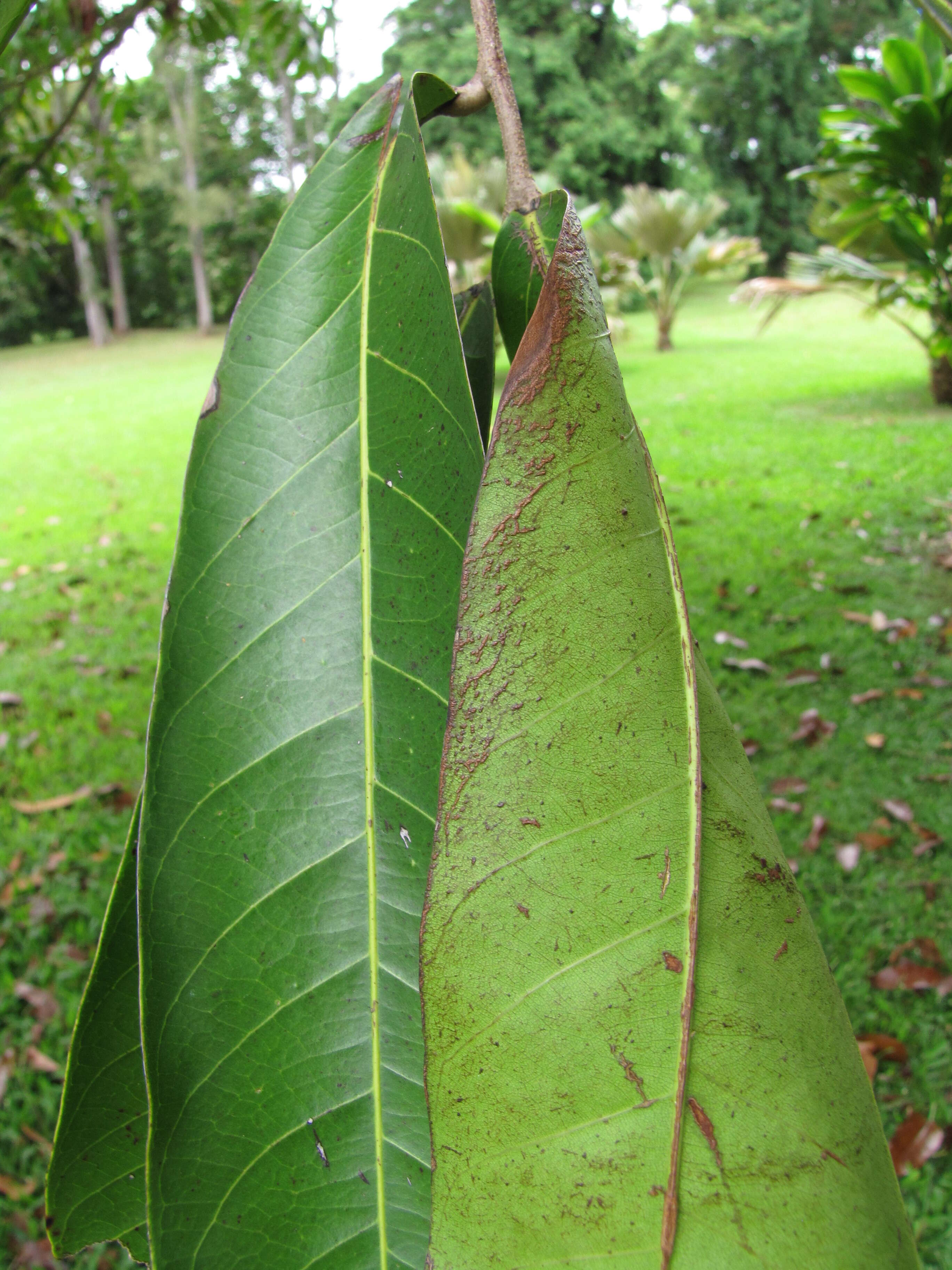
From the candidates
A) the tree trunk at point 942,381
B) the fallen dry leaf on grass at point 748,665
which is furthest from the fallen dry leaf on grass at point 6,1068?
the tree trunk at point 942,381

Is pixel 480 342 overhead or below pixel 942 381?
overhead

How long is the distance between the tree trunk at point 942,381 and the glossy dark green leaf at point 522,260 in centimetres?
741

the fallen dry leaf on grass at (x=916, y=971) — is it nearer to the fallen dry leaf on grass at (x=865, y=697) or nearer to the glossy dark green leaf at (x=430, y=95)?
the fallen dry leaf on grass at (x=865, y=697)

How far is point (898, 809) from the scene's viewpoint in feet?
8.89

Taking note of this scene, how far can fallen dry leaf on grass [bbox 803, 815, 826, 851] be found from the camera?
2.59m

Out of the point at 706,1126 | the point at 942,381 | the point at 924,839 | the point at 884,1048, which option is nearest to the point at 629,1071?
the point at 706,1126

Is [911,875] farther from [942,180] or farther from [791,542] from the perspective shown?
[942,180]

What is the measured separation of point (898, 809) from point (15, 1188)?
242 cm

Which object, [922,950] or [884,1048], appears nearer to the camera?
[884,1048]

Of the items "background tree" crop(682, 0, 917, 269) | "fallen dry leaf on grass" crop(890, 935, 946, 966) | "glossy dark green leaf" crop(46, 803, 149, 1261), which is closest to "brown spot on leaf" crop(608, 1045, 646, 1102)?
"glossy dark green leaf" crop(46, 803, 149, 1261)

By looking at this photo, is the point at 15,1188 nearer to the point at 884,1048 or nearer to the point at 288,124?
the point at 884,1048

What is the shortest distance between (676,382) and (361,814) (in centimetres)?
938

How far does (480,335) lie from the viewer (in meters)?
0.50

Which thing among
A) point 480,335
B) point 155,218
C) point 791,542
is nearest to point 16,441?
point 791,542
